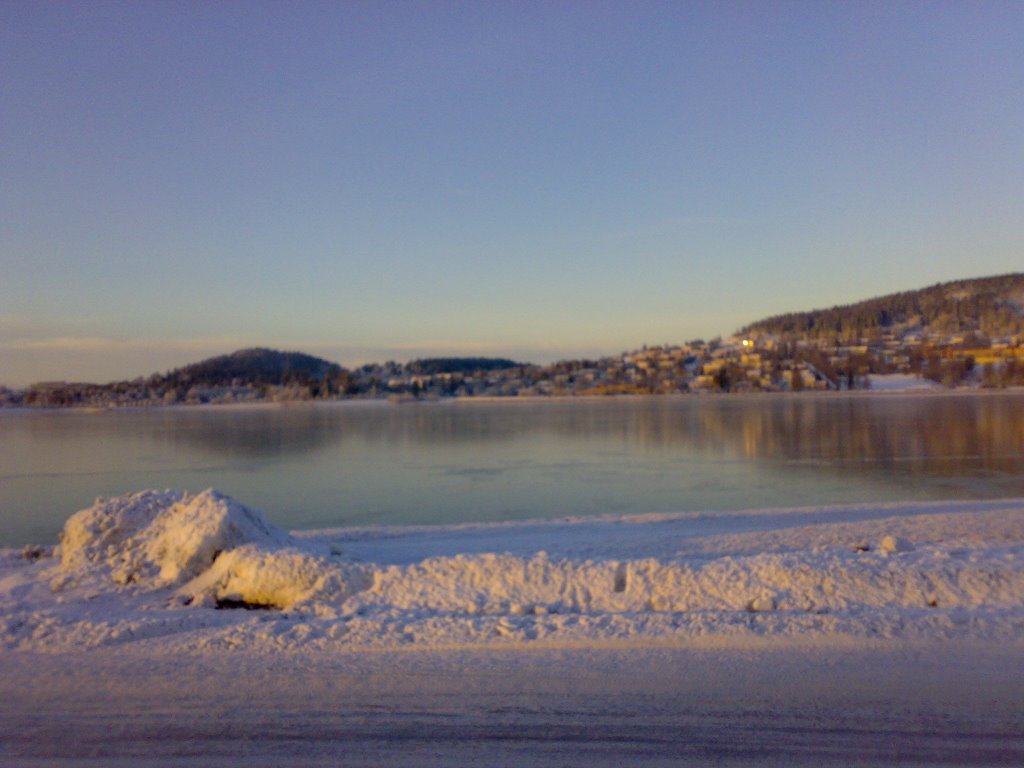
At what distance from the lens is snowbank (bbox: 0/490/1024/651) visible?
6.36 m

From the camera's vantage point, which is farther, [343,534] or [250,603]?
[343,534]

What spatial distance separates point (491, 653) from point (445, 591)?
1607 mm

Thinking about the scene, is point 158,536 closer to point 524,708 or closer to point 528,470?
point 524,708

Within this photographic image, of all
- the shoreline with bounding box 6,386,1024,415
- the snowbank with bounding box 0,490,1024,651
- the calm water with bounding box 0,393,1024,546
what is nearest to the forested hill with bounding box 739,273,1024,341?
the shoreline with bounding box 6,386,1024,415

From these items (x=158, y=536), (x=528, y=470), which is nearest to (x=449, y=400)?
(x=528, y=470)

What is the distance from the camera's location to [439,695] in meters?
5.12

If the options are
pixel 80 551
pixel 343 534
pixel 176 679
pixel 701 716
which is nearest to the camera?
pixel 701 716

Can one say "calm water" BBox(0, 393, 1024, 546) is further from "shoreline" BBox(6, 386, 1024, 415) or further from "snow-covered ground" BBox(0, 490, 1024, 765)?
"shoreline" BBox(6, 386, 1024, 415)

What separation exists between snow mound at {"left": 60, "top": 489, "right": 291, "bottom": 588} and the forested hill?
564ft

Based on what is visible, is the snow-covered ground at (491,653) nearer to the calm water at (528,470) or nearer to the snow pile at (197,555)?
the snow pile at (197,555)

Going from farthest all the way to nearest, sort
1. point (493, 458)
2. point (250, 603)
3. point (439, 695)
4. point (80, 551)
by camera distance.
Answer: point (493, 458), point (80, 551), point (250, 603), point (439, 695)

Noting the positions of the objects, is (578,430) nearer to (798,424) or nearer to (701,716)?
(798,424)

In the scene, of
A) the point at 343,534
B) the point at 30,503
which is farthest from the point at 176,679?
the point at 30,503

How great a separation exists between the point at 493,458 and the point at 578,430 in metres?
15.6
